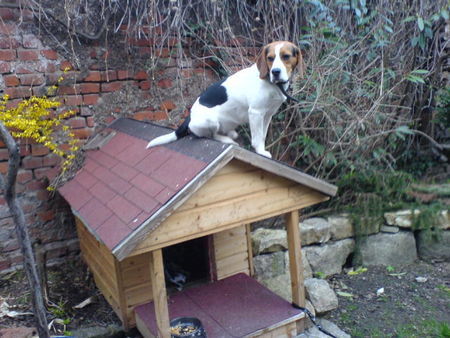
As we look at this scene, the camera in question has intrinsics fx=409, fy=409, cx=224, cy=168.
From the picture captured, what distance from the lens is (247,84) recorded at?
7.73 ft

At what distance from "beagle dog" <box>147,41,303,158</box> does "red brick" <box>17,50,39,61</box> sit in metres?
1.52

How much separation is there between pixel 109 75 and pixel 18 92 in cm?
77

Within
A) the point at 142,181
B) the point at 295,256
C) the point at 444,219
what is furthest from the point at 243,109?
the point at 444,219

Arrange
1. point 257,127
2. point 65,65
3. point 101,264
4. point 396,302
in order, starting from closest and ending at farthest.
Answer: point 257,127, point 101,264, point 65,65, point 396,302

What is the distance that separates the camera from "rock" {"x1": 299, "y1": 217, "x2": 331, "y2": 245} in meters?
4.09

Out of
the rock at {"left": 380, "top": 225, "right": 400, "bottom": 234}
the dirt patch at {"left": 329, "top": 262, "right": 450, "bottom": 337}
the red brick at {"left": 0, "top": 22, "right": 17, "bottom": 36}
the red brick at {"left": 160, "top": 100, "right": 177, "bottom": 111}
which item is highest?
the red brick at {"left": 0, "top": 22, "right": 17, "bottom": 36}

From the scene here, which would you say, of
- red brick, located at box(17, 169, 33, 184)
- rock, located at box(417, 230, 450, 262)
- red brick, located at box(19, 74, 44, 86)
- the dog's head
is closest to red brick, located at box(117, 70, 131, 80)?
red brick, located at box(19, 74, 44, 86)

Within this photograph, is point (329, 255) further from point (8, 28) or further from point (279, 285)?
point (8, 28)

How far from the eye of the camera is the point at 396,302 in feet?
12.0

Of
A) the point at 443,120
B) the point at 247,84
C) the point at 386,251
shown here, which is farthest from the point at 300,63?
the point at 443,120

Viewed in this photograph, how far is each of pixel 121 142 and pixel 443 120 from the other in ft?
13.7

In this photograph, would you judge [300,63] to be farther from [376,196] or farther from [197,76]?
[376,196]

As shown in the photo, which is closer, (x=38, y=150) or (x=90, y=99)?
(x=38, y=150)

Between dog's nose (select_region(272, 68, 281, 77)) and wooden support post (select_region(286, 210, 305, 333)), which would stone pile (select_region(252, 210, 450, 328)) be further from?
dog's nose (select_region(272, 68, 281, 77))
